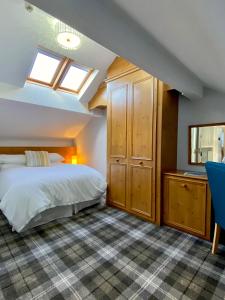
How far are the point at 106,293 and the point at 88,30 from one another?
6.16ft

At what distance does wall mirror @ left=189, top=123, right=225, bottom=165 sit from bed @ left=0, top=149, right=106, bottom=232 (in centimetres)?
156

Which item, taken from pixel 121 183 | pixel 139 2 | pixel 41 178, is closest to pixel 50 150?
pixel 41 178

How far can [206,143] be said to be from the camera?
248 cm

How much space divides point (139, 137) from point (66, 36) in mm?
1661

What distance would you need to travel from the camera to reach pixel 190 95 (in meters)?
2.38

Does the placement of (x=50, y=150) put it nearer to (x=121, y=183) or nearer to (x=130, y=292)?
(x=121, y=183)

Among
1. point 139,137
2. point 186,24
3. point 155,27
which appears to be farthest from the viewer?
point 139,137

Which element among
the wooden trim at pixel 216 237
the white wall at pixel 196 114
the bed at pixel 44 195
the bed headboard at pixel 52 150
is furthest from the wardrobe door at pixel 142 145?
the bed headboard at pixel 52 150

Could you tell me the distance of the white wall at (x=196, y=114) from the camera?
2.37 metres

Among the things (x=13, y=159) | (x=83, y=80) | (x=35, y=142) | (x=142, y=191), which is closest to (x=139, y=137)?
(x=142, y=191)

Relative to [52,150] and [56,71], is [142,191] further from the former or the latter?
[52,150]

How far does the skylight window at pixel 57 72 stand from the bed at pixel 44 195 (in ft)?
5.68

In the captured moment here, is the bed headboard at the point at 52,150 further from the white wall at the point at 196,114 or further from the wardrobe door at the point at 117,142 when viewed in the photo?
the white wall at the point at 196,114

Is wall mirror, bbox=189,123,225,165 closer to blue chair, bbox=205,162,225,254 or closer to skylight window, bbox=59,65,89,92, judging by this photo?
blue chair, bbox=205,162,225,254
